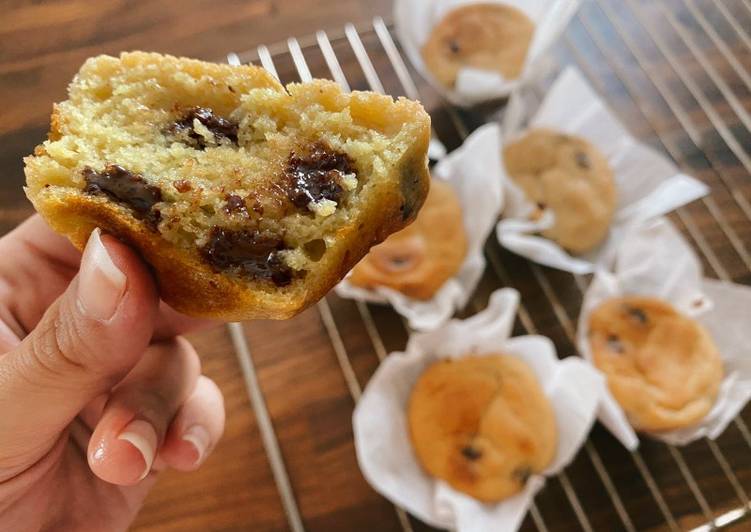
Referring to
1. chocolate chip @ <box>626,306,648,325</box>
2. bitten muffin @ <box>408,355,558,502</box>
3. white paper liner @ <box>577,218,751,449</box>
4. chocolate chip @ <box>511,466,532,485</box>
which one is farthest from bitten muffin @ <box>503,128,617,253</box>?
chocolate chip @ <box>511,466,532,485</box>

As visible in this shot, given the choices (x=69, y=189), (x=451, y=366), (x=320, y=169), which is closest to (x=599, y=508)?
(x=451, y=366)

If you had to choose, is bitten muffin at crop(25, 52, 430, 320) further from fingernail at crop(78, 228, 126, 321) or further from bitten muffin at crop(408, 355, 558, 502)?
bitten muffin at crop(408, 355, 558, 502)

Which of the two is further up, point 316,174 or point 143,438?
point 316,174

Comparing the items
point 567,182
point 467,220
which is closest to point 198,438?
point 467,220

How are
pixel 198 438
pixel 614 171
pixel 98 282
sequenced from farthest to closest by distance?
pixel 614 171, pixel 198 438, pixel 98 282

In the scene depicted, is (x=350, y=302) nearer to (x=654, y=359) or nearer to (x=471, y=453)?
(x=471, y=453)

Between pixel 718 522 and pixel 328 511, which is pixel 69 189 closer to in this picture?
pixel 328 511

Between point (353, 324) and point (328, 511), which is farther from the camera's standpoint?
point (353, 324)
